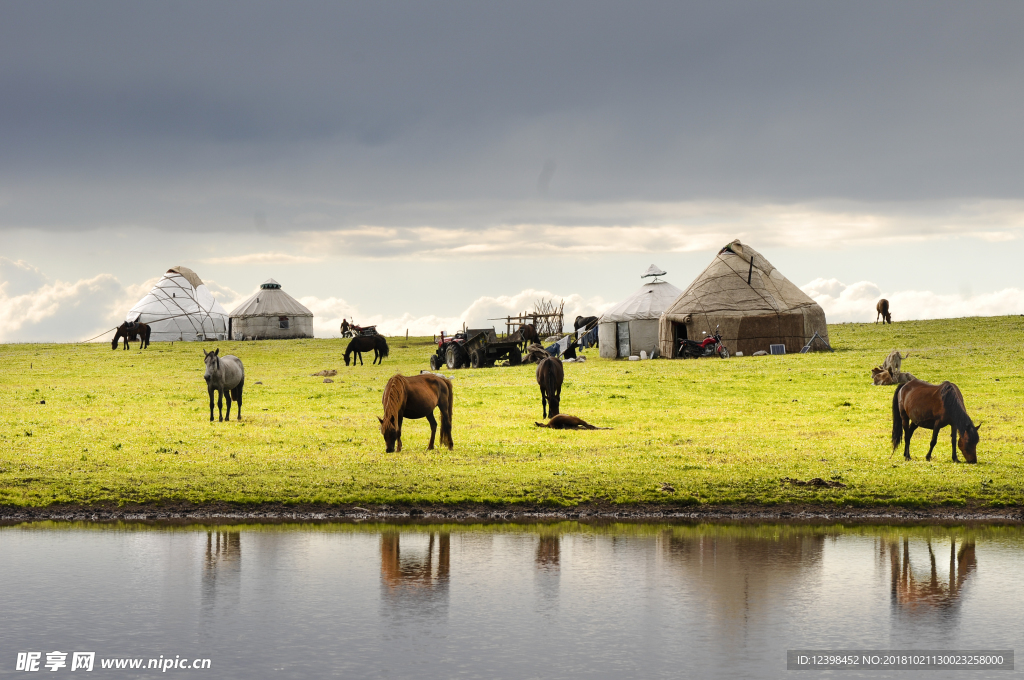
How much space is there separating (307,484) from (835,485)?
30.0 ft

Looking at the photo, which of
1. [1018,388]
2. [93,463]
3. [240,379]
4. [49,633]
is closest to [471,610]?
[49,633]

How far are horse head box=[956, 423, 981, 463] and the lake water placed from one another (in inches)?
155

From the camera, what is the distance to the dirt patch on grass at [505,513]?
14.6 meters

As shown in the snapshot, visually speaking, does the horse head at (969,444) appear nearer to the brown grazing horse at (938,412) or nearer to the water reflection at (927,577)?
the brown grazing horse at (938,412)

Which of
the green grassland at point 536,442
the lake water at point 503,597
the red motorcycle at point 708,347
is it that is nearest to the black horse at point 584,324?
the red motorcycle at point 708,347

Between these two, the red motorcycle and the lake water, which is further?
the red motorcycle

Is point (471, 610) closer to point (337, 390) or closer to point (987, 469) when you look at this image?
point (987, 469)

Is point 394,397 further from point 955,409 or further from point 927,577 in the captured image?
point 955,409

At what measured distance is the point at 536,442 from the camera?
20.8 metres

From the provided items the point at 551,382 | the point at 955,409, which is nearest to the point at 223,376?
the point at 551,382

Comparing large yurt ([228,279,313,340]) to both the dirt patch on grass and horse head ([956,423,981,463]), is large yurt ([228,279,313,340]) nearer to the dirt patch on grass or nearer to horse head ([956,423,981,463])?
the dirt patch on grass

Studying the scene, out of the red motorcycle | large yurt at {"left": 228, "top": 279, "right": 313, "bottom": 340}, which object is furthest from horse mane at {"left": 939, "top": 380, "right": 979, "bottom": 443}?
large yurt at {"left": 228, "top": 279, "right": 313, "bottom": 340}

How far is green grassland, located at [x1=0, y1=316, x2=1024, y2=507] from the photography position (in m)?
15.7

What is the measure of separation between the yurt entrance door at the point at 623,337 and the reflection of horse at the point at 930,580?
37488mm
